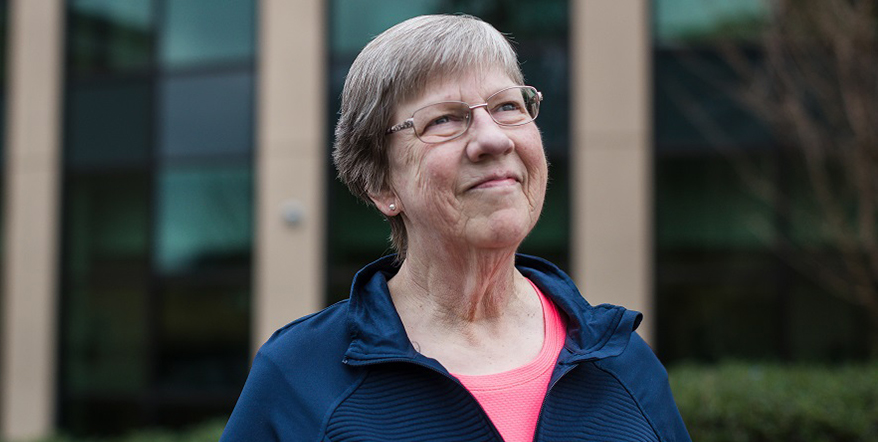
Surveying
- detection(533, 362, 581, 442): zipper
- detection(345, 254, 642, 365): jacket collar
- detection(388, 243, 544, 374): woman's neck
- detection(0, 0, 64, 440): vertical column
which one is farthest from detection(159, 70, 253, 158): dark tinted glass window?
detection(533, 362, 581, 442): zipper

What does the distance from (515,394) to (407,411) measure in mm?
239

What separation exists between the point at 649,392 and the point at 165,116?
9.16 metres

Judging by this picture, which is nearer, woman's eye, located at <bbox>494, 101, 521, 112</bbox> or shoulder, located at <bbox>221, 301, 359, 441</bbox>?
shoulder, located at <bbox>221, 301, 359, 441</bbox>

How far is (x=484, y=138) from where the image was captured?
1747 mm

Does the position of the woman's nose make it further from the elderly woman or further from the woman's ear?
the woman's ear

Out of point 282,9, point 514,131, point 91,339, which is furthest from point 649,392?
point 91,339

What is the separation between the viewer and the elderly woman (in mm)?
1745

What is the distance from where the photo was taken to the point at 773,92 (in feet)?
24.7

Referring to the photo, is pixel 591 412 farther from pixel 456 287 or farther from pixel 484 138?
pixel 484 138

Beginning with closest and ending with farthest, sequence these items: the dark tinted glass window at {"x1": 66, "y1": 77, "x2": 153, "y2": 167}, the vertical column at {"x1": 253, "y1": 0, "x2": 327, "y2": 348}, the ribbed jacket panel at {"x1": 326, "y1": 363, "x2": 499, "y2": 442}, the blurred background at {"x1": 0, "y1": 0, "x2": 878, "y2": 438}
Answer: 1. the ribbed jacket panel at {"x1": 326, "y1": 363, "x2": 499, "y2": 442}
2. the blurred background at {"x1": 0, "y1": 0, "x2": 878, "y2": 438}
3. the vertical column at {"x1": 253, "y1": 0, "x2": 327, "y2": 348}
4. the dark tinted glass window at {"x1": 66, "y1": 77, "x2": 153, "y2": 167}

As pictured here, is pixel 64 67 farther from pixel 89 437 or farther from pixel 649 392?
pixel 649 392

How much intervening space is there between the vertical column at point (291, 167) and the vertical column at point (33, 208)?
292 cm

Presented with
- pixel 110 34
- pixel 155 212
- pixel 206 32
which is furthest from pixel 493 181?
pixel 110 34

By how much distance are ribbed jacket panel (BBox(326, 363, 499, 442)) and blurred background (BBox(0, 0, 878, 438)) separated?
5.54 m
